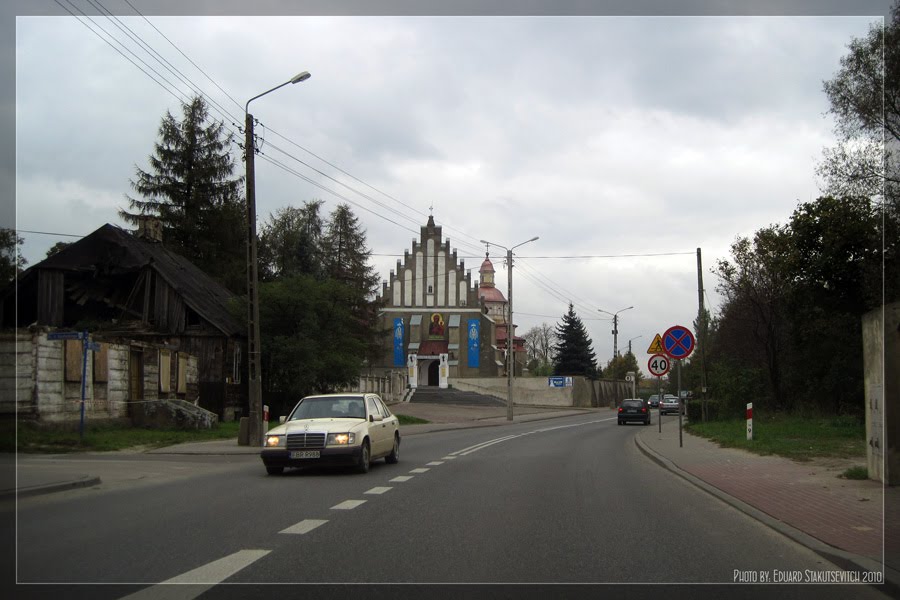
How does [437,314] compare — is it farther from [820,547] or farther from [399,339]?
[820,547]

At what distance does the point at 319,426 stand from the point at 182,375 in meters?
18.7

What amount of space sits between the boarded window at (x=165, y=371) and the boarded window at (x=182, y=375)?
1184 millimetres

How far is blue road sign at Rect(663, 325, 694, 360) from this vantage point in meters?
20.6

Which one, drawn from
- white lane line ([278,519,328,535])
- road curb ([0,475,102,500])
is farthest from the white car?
white lane line ([278,519,328,535])

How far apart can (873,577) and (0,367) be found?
18.9 m

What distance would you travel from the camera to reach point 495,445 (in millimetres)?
23641

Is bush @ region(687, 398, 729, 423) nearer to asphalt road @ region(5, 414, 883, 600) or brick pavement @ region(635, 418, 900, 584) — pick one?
brick pavement @ region(635, 418, 900, 584)

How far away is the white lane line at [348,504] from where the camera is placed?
10.2 m

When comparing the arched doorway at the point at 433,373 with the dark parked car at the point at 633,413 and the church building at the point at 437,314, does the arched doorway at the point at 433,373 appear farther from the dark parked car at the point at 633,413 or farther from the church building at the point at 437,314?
the dark parked car at the point at 633,413

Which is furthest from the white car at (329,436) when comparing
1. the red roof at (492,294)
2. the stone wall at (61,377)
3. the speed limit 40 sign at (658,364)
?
the red roof at (492,294)

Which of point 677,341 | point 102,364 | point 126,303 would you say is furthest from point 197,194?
point 677,341

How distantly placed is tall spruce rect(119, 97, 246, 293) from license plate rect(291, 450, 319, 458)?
41.7m

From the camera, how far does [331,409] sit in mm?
15594

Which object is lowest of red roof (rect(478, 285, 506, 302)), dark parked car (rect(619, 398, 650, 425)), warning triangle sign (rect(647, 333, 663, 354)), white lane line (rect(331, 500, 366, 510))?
dark parked car (rect(619, 398, 650, 425))
